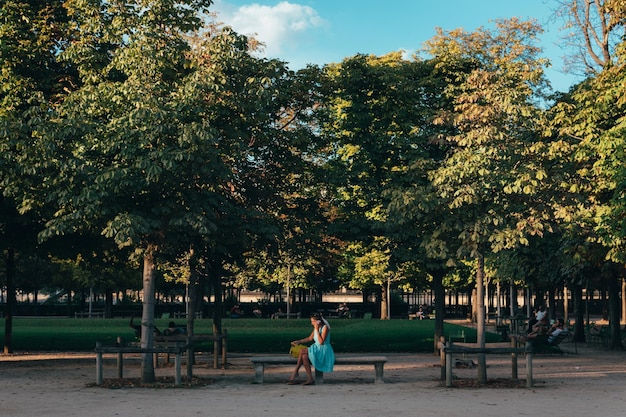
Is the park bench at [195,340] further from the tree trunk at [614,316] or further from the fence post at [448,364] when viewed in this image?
the tree trunk at [614,316]

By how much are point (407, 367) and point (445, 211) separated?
5577 millimetres

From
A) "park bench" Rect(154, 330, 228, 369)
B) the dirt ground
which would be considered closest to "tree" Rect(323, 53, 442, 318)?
the dirt ground

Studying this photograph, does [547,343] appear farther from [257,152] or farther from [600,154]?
[257,152]

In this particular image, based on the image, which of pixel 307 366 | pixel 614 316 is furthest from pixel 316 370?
pixel 614 316

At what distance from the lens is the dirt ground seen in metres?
14.1

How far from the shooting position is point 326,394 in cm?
1675

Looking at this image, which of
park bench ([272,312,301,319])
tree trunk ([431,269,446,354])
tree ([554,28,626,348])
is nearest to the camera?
tree ([554,28,626,348])

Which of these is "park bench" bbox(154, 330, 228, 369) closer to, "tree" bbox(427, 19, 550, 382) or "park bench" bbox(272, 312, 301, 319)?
"tree" bbox(427, 19, 550, 382)

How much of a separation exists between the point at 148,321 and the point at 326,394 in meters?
4.53

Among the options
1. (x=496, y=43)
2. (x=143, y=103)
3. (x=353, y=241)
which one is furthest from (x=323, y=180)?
(x=496, y=43)

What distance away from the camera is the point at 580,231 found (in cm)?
2403

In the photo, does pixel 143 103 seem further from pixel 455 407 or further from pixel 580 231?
pixel 580 231

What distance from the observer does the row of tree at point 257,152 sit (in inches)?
717

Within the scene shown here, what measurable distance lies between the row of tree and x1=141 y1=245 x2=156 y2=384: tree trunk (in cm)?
4
